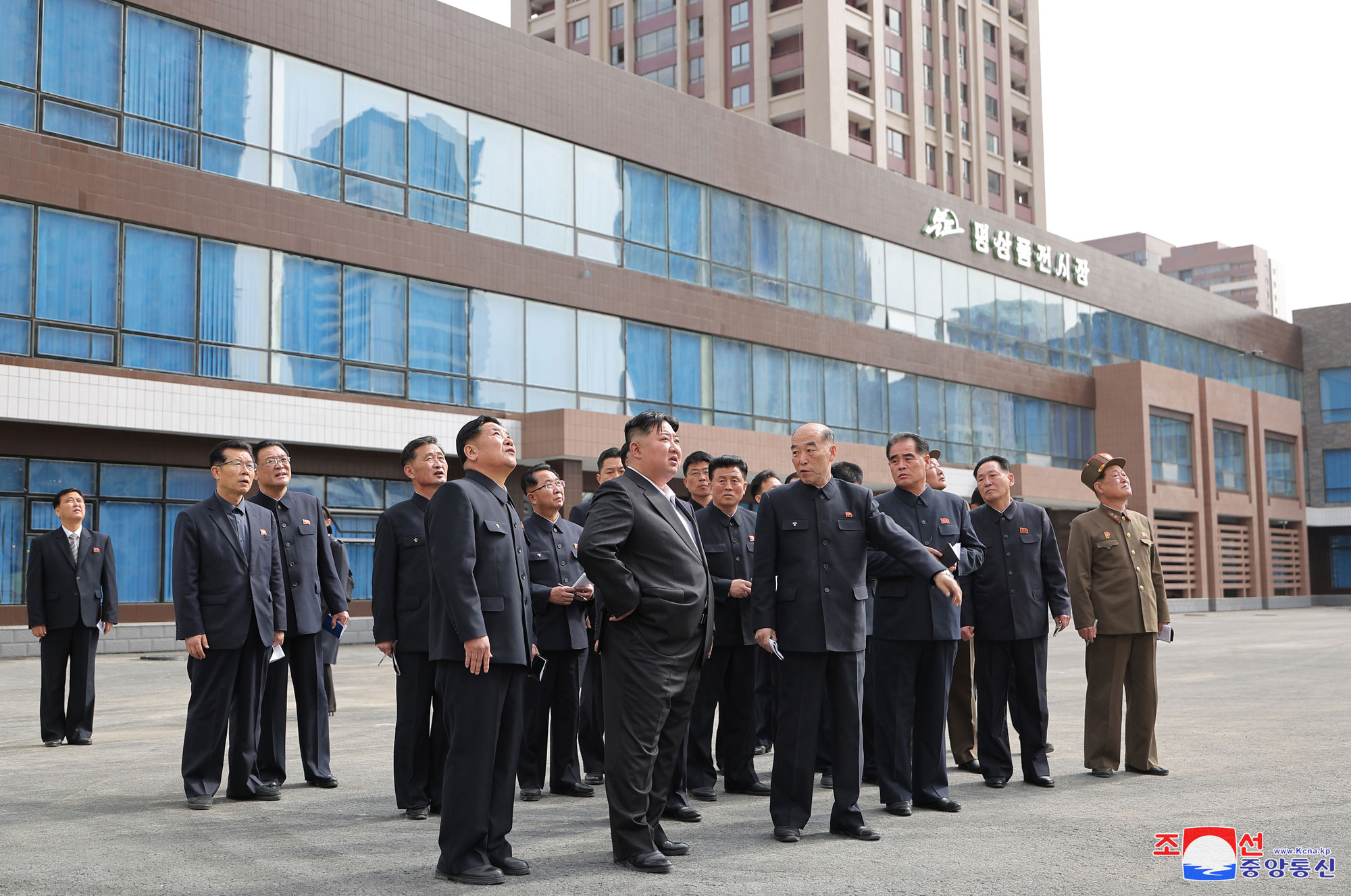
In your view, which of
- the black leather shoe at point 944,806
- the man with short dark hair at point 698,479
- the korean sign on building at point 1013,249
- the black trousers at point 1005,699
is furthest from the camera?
the korean sign on building at point 1013,249

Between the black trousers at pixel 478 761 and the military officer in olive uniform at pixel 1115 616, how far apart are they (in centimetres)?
405

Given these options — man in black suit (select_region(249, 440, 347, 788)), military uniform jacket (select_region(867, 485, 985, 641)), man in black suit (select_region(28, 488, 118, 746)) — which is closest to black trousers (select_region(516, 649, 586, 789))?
man in black suit (select_region(249, 440, 347, 788))

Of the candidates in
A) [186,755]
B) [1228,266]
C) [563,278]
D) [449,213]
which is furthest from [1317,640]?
[1228,266]

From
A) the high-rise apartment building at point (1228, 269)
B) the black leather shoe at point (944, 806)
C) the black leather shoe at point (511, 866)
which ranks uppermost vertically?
the high-rise apartment building at point (1228, 269)

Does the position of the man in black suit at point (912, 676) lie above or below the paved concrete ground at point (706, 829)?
above

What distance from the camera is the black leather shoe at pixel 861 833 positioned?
6113 mm

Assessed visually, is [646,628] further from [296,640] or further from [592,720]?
[296,640]

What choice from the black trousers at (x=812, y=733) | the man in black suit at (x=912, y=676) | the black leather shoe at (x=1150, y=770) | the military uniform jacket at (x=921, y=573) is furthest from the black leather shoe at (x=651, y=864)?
the black leather shoe at (x=1150, y=770)

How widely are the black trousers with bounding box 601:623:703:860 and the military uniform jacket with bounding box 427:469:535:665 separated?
437 mm

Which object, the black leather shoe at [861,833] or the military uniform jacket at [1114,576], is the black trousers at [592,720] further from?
the military uniform jacket at [1114,576]

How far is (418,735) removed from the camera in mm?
7004

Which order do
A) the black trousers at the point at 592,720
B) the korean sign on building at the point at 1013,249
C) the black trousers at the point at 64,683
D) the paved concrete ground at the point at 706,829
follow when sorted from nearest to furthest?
the paved concrete ground at the point at 706,829 < the black trousers at the point at 592,720 < the black trousers at the point at 64,683 < the korean sign on building at the point at 1013,249

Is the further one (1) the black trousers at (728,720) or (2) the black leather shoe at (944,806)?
(1) the black trousers at (728,720)

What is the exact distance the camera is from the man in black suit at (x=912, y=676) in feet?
22.5
